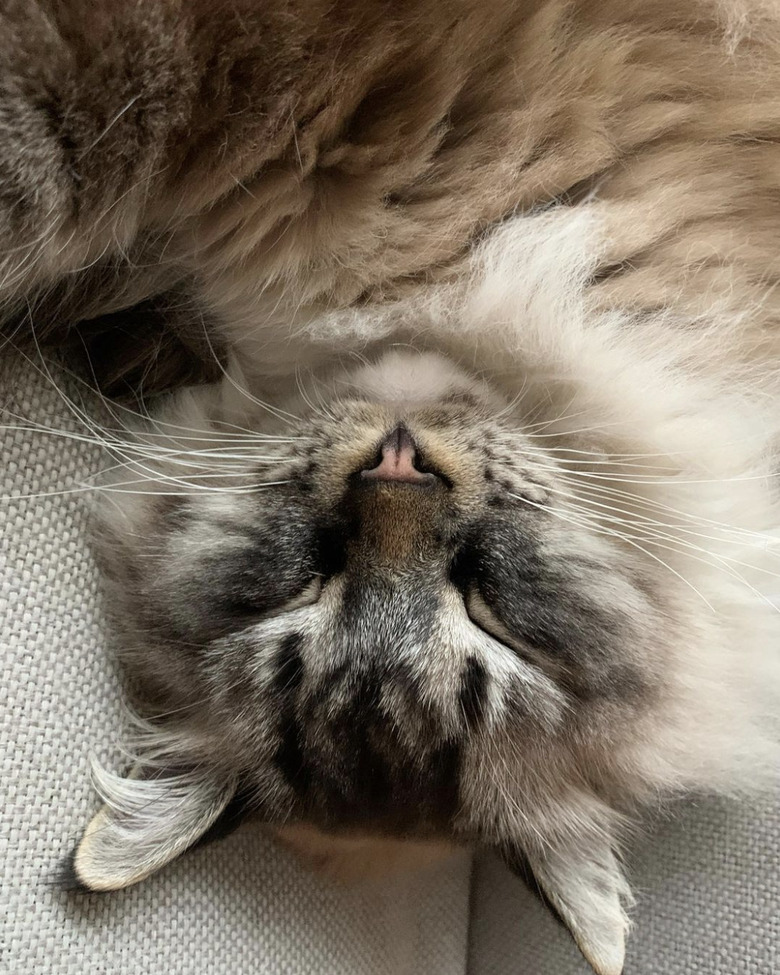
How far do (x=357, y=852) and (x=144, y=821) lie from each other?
0.33 metres

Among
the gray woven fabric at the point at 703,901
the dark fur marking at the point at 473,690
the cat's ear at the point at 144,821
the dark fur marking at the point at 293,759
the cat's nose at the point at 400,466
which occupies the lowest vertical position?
the gray woven fabric at the point at 703,901

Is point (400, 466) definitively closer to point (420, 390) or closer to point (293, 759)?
point (420, 390)

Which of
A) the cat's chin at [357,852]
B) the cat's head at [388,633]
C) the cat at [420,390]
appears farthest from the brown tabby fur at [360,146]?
the cat's chin at [357,852]

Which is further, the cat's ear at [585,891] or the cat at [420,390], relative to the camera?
the cat's ear at [585,891]

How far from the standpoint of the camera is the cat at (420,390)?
102 cm

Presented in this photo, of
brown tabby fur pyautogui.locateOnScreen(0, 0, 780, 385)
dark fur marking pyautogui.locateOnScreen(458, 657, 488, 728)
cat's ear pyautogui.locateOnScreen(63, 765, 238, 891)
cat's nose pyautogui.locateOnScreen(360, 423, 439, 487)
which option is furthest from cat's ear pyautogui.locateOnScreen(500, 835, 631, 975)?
brown tabby fur pyautogui.locateOnScreen(0, 0, 780, 385)

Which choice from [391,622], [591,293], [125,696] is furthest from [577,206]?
[125,696]

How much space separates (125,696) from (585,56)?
1019 millimetres

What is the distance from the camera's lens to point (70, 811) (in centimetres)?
111

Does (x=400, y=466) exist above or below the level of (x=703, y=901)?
above

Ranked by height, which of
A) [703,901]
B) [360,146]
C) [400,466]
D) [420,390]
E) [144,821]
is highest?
[360,146]

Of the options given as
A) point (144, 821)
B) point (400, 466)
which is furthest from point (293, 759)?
point (400, 466)

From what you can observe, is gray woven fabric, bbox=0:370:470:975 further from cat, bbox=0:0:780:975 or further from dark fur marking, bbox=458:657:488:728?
dark fur marking, bbox=458:657:488:728

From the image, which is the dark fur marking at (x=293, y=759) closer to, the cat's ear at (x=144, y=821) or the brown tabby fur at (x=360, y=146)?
the cat's ear at (x=144, y=821)
